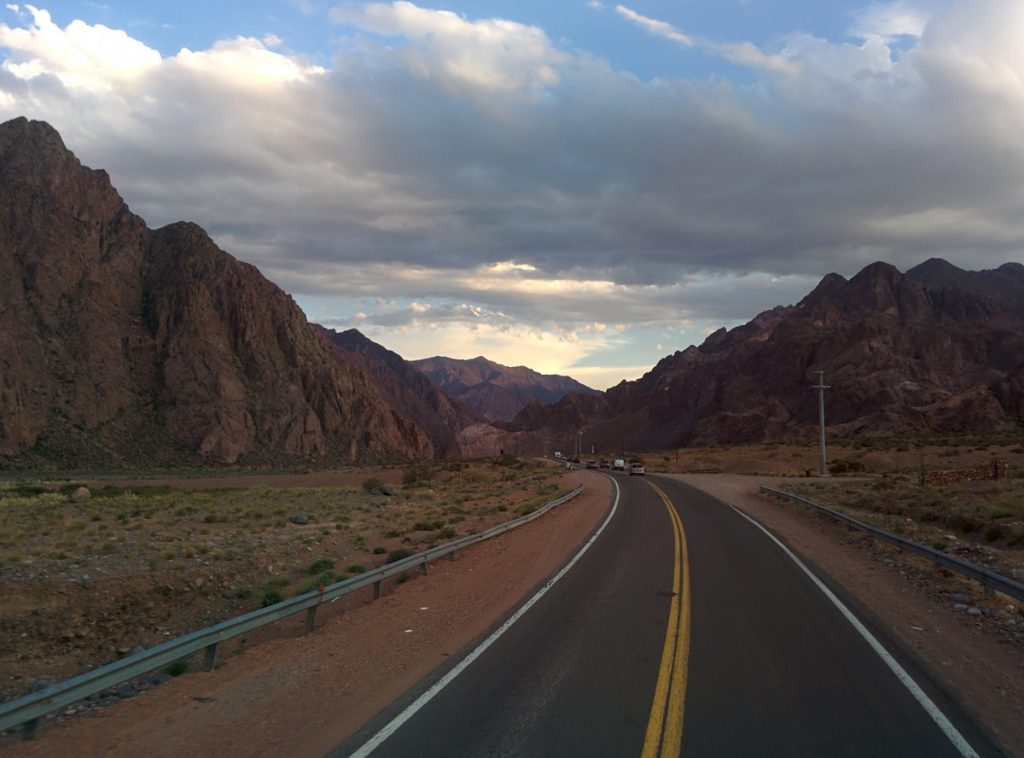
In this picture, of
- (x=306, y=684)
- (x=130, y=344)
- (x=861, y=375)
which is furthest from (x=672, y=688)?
(x=861, y=375)

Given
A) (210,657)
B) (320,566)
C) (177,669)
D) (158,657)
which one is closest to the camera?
(158,657)

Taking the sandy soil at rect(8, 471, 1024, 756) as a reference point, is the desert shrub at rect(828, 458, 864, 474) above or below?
above

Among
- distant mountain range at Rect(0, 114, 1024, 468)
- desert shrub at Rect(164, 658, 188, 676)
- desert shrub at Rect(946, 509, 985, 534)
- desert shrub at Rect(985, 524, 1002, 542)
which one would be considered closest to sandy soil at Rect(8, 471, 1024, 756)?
desert shrub at Rect(164, 658, 188, 676)

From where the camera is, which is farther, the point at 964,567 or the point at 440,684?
the point at 964,567

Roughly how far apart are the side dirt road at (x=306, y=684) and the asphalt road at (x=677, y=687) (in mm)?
530

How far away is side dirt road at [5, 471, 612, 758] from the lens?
6.49m

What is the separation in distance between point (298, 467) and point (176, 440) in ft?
48.9

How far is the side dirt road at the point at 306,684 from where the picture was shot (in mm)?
6488

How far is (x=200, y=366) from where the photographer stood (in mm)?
100438

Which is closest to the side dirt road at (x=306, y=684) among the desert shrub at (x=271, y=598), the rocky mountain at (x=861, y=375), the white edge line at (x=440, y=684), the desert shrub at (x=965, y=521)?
the white edge line at (x=440, y=684)

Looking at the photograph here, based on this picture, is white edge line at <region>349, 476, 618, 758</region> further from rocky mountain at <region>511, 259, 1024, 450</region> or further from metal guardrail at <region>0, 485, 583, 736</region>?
rocky mountain at <region>511, 259, 1024, 450</region>

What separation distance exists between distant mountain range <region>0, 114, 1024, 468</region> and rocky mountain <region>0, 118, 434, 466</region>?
0.66 feet

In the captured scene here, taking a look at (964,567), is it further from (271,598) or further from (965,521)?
(271,598)

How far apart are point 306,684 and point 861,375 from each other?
430 ft
